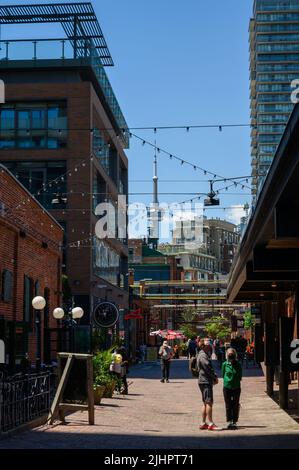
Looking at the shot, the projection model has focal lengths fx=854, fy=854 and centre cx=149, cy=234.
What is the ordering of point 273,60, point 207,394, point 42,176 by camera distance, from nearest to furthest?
point 207,394, point 42,176, point 273,60

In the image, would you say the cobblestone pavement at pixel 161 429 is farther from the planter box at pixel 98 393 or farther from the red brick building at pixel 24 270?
the red brick building at pixel 24 270

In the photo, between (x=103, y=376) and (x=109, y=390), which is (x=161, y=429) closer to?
(x=103, y=376)

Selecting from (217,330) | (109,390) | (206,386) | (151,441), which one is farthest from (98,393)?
(217,330)

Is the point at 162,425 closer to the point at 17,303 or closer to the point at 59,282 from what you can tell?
the point at 17,303

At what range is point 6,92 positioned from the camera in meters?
48.5

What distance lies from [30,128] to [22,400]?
34340 millimetres

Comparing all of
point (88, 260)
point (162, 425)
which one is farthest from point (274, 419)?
point (88, 260)

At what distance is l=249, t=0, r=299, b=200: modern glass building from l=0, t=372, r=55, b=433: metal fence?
12854cm

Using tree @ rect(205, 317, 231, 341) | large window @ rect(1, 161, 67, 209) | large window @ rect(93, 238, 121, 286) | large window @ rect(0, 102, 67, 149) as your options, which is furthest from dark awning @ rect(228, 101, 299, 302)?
tree @ rect(205, 317, 231, 341)

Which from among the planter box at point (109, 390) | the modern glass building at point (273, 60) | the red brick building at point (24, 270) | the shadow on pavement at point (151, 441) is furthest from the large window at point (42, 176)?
the modern glass building at point (273, 60)

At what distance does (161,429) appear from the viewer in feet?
56.3

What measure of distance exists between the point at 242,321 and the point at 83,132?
29.1m

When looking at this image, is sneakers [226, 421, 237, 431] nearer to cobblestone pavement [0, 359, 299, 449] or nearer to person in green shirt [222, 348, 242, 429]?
person in green shirt [222, 348, 242, 429]

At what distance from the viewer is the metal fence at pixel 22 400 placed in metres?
15.1
